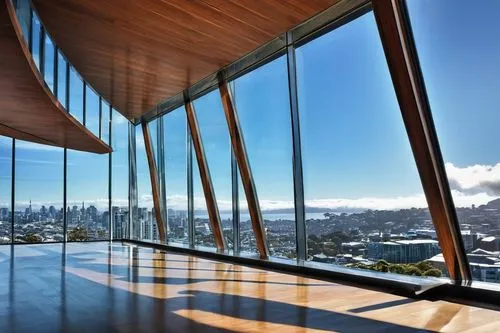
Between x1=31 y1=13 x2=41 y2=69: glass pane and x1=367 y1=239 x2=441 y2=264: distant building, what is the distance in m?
5.82

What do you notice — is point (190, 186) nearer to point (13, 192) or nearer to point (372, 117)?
point (13, 192)

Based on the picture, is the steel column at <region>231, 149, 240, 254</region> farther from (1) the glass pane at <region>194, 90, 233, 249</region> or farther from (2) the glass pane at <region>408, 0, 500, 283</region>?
(2) the glass pane at <region>408, 0, 500, 283</region>

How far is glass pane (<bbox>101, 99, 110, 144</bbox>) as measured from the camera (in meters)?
12.5

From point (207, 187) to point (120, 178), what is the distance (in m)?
5.31

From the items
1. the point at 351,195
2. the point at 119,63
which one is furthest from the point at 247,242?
the point at 119,63

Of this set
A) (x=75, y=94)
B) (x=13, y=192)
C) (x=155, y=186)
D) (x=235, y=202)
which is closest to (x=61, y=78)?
(x=75, y=94)

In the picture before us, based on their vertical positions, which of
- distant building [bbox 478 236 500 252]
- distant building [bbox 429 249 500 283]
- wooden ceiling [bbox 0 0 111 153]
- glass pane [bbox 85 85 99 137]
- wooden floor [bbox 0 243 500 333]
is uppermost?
glass pane [bbox 85 85 99 137]

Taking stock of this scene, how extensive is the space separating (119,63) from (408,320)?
6.78 meters

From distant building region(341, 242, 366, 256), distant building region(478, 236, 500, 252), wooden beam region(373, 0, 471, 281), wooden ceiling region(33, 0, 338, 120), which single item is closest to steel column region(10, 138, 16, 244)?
wooden ceiling region(33, 0, 338, 120)

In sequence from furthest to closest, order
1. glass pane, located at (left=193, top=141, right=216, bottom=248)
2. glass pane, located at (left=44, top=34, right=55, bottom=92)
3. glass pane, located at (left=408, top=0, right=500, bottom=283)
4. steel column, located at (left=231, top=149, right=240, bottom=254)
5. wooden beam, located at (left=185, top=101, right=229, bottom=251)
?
glass pane, located at (left=193, top=141, right=216, bottom=248)
wooden beam, located at (left=185, top=101, right=229, bottom=251)
steel column, located at (left=231, top=149, right=240, bottom=254)
glass pane, located at (left=44, top=34, right=55, bottom=92)
glass pane, located at (left=408, top=0, right=500, bottom=283)

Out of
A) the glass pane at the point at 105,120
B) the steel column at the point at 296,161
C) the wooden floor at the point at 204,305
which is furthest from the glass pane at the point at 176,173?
the steel column at the point at 296,161

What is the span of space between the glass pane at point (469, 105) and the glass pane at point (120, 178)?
10638 mm

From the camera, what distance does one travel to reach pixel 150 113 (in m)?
12.8

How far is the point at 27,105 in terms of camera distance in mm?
8117
